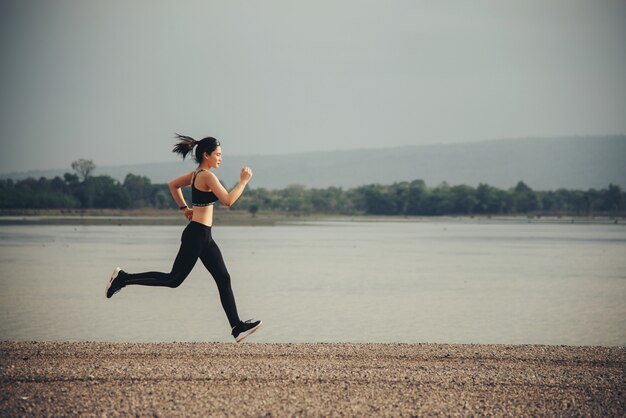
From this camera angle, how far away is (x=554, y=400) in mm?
8141

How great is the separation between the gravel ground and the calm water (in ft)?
10.0

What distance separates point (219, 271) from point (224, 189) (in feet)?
3.23

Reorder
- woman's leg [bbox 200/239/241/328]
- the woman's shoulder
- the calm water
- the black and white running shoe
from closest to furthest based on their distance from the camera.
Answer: the woman's shoulder → woman's leg [bbox 200/239/241/328] → the black and white running shoe → the calm water

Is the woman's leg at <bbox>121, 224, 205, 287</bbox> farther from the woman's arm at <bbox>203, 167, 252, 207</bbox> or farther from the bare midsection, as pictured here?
the woman's arm at <bbox>203, 167, 252, 207</bbox>

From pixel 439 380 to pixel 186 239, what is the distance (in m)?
3.11

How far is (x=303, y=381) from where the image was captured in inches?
341

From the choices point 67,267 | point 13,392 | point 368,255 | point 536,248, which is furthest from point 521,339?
point 536,248

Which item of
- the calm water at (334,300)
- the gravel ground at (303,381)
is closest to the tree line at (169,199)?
the calm water at (334,300)

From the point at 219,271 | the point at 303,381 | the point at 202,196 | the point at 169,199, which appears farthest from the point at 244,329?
the point at 169,199

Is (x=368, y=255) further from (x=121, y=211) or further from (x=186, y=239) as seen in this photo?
(x=121, y=211)

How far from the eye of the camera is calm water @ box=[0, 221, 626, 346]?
568 inches

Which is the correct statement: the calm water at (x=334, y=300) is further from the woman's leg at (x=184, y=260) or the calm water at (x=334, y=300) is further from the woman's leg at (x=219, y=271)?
the woman's leg at (x=184, y=260)

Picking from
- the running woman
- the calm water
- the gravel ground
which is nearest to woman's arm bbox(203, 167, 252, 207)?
the running woman

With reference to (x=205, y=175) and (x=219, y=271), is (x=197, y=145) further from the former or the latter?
(x=219, y=271)
